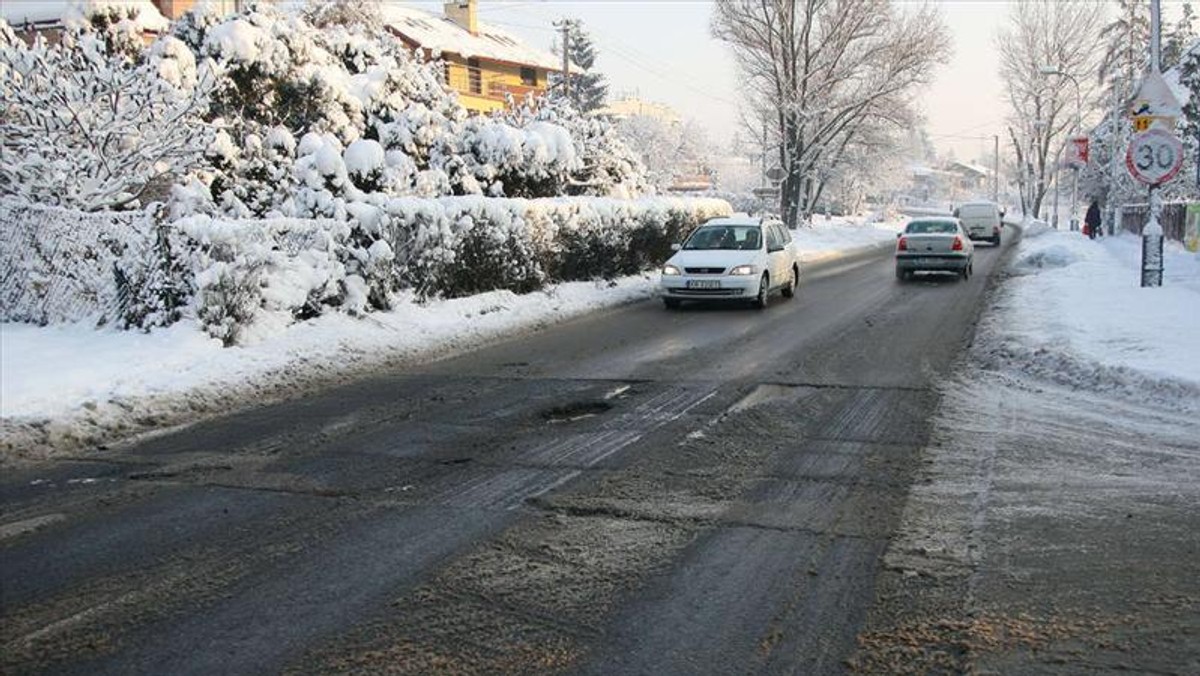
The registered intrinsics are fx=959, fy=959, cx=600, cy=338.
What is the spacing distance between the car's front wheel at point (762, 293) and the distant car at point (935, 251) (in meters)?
7.33

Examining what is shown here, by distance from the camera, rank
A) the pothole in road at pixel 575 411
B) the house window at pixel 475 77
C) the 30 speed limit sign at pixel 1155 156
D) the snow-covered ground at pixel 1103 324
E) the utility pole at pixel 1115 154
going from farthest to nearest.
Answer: the house window at pixel 475 77
the utility pole at pixel 1115 154
the 30 speed limit sign at pixel 1155 156
the snow-covered ground at pixel 1103 324
the pothole in road at pixel 575 411

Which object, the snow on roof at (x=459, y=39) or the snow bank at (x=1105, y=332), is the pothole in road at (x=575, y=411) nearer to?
the snow bank at (x=1105, y=332)

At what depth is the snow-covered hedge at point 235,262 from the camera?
10672mm

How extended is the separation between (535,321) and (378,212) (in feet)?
10.1

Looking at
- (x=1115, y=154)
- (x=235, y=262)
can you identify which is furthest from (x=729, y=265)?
(x=1115, y=154)

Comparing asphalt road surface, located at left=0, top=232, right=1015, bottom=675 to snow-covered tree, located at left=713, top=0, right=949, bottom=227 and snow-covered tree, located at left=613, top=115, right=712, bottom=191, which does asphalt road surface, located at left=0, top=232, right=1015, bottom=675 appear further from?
snow-covered tree, located at left=613, top=115, right=712, bottom=191

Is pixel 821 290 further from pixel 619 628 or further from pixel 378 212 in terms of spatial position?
pixel 619 628

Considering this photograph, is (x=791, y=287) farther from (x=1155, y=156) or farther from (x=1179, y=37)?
(x=1179, y=37)

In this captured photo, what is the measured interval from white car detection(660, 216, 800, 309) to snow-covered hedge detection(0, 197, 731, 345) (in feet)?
10.8

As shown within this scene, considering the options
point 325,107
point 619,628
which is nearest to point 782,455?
point 619,628

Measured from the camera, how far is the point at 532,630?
3826 millimetres

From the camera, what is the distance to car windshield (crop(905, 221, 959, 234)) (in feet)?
77.1

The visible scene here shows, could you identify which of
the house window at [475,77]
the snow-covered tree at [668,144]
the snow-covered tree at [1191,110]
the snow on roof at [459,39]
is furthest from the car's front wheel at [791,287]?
the snow-covered tree at [668,144]

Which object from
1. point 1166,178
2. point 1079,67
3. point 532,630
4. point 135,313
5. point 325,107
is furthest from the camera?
point 1079,67
